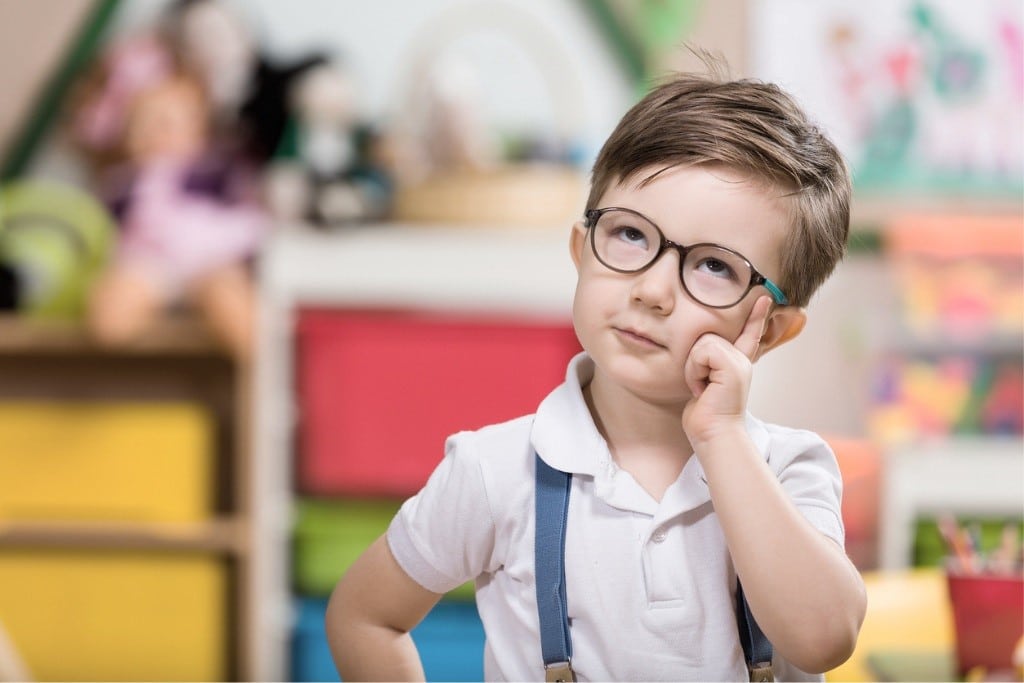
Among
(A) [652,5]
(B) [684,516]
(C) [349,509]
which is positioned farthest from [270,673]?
(B) [684,516]

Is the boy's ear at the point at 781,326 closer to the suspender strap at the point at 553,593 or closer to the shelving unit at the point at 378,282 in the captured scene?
the suspender strap at the point at 553,593

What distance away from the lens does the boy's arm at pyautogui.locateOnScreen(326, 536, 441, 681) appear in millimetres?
484

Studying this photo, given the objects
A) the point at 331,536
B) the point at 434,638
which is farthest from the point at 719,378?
the point at 331,536

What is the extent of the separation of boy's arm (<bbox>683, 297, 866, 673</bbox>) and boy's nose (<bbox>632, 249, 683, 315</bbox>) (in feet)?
0.07

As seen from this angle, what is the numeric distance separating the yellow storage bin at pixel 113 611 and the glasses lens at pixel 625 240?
4.14 ft

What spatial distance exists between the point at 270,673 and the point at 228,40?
89 cm

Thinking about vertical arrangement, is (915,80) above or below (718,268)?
above

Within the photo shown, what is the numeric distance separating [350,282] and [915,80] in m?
0.94

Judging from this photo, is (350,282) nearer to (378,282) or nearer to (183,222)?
(378,282)

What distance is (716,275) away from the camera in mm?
426

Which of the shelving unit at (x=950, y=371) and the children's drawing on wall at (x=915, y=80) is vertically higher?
the children's drawing on wall at (x=915, y=80)

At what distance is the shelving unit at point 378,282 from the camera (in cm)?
153

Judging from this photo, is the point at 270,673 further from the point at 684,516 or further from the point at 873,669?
the point at 684,516

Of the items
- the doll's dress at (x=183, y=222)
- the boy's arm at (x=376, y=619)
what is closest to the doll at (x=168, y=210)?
the doll's dress at (x=183, y=222)
